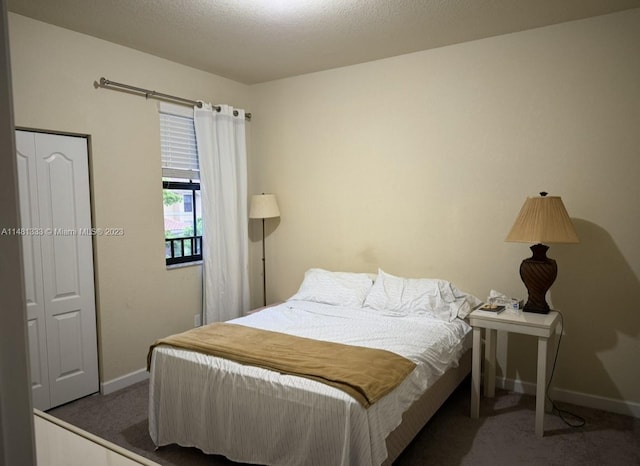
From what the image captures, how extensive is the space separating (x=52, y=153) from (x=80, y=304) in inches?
44.3

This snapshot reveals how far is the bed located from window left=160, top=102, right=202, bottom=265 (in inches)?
43.6

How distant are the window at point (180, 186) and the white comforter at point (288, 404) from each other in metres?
1.49

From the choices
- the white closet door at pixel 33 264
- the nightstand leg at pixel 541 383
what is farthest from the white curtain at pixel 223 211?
the nightstand leg at pixel 541 383

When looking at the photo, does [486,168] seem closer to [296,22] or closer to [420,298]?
[420,298]

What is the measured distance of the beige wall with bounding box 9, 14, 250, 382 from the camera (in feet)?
9.59

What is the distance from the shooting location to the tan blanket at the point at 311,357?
6.83ft

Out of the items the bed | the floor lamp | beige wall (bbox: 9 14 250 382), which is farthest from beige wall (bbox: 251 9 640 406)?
beige wall (bbox: 9 14 250 382)

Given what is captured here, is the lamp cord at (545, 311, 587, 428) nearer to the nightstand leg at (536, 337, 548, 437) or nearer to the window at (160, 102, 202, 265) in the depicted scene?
the nightstand leg at (536, 337, 548, 437)

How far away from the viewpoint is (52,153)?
302 centimetres

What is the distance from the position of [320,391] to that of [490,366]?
178 centimetres

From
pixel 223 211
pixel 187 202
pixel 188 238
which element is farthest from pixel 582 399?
pixel 187 202

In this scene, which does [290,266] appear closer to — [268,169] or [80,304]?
[268,169]

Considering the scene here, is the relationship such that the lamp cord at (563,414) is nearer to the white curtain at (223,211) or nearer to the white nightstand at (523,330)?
the white nightstand at (523,330)

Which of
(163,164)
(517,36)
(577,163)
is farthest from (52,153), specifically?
(577,163)
